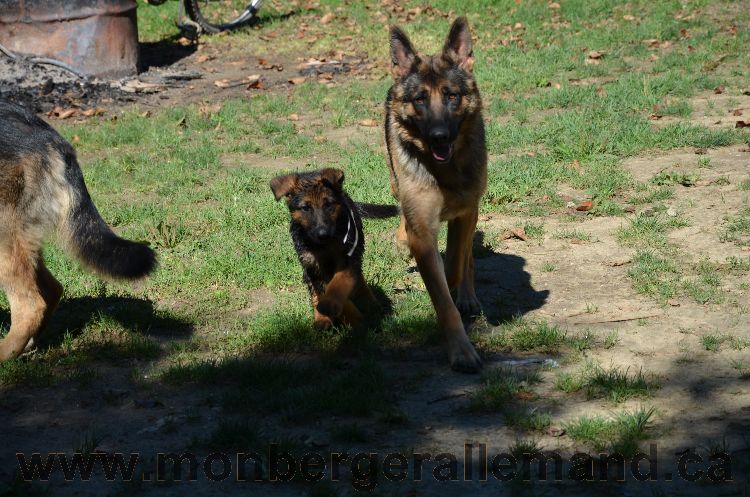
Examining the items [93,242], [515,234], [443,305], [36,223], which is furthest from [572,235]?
[36,223]

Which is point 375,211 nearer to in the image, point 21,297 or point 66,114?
point 21,297

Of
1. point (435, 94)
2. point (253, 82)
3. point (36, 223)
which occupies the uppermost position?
point (435, 94)

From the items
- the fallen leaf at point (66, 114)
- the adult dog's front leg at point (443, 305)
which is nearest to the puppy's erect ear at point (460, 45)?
the adult dog's front leg at point (443, 305)

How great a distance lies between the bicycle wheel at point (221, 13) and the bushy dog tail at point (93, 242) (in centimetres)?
1095

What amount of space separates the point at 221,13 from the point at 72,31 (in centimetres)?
505

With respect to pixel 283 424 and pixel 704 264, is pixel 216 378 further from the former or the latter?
pixel 704 264

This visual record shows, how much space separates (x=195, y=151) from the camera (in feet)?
34.2

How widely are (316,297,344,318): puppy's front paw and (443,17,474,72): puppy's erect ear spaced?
1900 mm

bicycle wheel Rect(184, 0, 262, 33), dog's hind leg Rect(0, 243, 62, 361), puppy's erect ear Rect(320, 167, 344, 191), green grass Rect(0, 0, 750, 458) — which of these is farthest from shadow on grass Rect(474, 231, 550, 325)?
bicycle wheel Rect(184, 0, 262, 33)

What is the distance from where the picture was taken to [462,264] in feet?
21.4

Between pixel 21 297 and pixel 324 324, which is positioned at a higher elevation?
pixel 21 297

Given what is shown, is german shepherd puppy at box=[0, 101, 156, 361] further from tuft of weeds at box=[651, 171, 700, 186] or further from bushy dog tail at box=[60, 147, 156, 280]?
tuft of weeds at box=[651, 171, 700, 186]

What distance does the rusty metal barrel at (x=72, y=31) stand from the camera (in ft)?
43.4

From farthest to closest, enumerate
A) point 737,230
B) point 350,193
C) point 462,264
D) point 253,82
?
point 253,82
point 350,193
point 737,230
point 462,264
